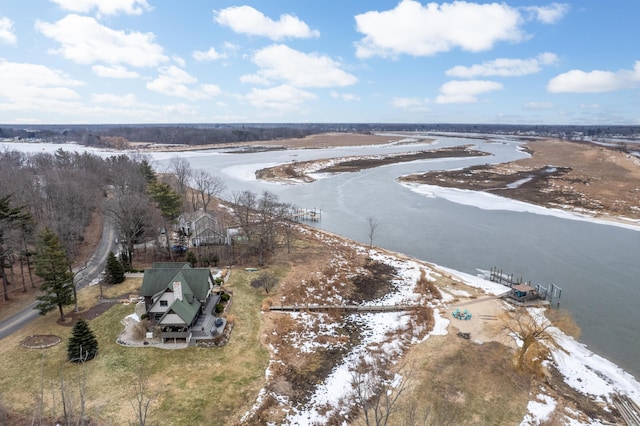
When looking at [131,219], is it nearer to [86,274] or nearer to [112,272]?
[112,272]

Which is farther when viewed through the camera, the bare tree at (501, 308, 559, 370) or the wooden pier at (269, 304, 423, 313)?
the wooden pier at (269, 304, 423, 313)

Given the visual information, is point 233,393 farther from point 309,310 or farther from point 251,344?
point 309,310

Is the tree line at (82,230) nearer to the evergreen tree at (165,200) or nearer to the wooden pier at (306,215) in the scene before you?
the evergreen tree at (165,200)

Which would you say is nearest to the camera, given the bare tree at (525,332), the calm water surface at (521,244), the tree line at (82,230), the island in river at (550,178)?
the bare tree at (525,332)

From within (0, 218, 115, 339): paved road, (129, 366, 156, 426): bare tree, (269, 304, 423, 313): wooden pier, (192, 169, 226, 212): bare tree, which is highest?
(192, 169, 226, 212): bare tree

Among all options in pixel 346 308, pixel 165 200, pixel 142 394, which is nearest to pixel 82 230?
pixel 165 200

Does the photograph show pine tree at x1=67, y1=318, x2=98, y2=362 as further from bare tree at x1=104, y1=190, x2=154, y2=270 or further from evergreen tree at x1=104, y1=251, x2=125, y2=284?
bare tree at x1=104, y1=190, x2=154, y2=270

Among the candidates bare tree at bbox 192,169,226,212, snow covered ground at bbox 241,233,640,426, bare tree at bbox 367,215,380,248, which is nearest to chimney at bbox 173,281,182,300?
snow covered ground at bbox 241,233,640,426

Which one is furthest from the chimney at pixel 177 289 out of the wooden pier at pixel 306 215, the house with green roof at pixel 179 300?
the wooden pier at pixel 306 215
